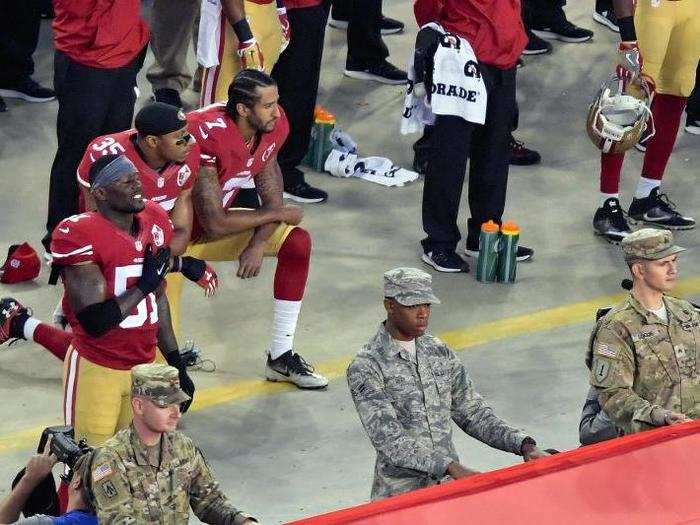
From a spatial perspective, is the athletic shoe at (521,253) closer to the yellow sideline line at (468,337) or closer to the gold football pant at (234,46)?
the yellow sideline line at (468,337)

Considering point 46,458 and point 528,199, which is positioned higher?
point 46,458

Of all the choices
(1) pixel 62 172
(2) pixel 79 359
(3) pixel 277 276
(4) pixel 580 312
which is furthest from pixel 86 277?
(4) pixel 580 312

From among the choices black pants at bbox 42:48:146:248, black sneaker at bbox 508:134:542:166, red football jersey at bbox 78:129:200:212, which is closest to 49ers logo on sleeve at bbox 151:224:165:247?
red football jersey at bbox 78:129:200:212

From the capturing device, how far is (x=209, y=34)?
34.7ft

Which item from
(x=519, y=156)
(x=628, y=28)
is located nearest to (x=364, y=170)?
(x=519, y=156)

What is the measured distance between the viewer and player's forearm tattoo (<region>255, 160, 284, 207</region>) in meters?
8.88

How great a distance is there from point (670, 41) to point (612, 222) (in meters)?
1.20

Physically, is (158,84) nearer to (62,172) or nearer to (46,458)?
(62,172)

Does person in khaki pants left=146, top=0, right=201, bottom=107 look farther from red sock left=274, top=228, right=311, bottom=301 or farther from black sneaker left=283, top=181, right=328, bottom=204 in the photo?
red sock left=274, top=228, right=311, bottom=301

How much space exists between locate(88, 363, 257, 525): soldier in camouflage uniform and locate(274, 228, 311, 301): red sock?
2.63 meters

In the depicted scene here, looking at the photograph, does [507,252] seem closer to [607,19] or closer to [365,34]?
[365,34]

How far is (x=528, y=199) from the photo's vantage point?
1155 cm

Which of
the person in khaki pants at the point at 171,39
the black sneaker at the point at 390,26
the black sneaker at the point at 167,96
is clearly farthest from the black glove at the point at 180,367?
the black sneaker at the point at 390,26

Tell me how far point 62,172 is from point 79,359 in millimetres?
2703
